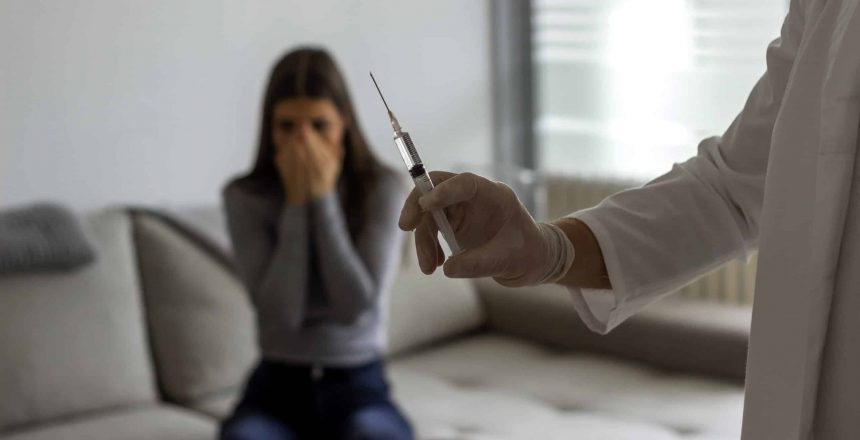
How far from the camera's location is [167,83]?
9.11 feet

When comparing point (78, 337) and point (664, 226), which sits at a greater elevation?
point (664, 226)

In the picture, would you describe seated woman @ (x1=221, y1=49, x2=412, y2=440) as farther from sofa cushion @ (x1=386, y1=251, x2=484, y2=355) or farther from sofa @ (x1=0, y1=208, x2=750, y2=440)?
sofa cushion @ (x1=386, y1=251, x2=484, y2=355)

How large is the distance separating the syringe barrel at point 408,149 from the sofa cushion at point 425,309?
5.76ft

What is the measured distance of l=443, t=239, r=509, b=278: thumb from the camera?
964 millimetres

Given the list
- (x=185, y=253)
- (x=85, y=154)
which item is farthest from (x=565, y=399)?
(x=85, y=154)

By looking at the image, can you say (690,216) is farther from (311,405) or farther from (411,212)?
(311,405)

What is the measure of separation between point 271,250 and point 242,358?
34 cm

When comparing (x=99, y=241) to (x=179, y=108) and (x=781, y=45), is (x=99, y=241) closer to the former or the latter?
(x=179, y=108)

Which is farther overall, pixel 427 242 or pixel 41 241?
pixel 41 241

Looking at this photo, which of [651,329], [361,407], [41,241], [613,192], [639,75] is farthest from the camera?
[639,75]

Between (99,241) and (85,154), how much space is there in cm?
29

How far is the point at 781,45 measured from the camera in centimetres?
107

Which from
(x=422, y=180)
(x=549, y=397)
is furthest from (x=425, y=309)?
(x=422, y=180)

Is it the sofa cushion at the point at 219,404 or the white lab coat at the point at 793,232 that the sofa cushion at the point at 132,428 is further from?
the white lab coat at the point at 793,232
